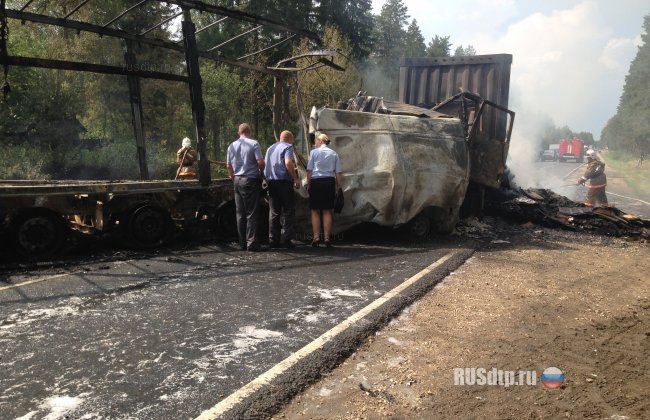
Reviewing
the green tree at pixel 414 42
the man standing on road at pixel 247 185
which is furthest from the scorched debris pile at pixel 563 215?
the green tree at pixel 414 42

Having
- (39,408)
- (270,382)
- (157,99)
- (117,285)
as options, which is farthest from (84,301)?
(157,99)

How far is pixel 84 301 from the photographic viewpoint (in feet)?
13.9

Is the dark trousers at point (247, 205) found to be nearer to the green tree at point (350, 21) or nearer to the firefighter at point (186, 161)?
the firefighter at point (186, 161)

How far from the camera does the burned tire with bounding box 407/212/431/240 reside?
7492mm

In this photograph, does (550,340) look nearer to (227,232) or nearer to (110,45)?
(227,232)

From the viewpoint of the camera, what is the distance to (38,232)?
227 inches

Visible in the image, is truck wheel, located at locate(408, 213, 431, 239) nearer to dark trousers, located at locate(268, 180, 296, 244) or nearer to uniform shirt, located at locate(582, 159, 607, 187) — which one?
dark trousers, located at locate(268, 180, 296, 244)

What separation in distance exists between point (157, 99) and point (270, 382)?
66.2ft

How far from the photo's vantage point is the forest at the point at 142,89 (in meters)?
16.3

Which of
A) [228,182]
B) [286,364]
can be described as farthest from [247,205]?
[286,364]

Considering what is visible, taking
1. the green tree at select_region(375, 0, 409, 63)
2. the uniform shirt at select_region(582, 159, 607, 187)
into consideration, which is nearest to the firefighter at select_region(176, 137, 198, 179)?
the uniform shirt at select_region(582, 159, 607, 187)

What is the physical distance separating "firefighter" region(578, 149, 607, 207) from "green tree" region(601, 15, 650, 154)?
4833 centimetres

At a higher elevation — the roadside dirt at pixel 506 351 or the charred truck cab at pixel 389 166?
the charred truck cab at pixel 389 166

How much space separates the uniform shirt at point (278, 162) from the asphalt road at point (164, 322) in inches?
45.9
